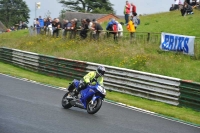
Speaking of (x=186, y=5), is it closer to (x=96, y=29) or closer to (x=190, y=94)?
(x=96, y=29)

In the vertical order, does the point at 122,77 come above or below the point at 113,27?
below

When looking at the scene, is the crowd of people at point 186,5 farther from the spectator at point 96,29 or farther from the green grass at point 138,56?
the spectator at point 96,29

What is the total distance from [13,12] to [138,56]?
12663 centimetres

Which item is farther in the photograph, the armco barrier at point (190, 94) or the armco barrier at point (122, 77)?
the armco barrier at point (122, 77)

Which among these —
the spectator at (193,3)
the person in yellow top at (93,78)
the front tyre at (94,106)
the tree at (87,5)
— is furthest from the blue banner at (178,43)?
the tree at (87,5)

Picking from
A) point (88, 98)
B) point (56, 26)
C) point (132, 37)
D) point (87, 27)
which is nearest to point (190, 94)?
point (88, 98)

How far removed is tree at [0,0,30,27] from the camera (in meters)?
141

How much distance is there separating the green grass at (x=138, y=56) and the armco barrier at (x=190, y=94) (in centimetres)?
26

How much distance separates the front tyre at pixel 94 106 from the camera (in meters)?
14.0

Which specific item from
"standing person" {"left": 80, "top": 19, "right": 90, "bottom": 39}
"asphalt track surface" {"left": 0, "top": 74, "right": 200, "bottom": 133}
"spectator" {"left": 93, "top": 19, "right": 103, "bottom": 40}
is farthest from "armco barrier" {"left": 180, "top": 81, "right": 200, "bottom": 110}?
"standing person" {"left": 80, "top": 19, "right": 90, "bottom": 39}

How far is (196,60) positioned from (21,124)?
13.7m

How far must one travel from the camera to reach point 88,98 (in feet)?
47.1

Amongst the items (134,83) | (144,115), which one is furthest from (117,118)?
(134,83)

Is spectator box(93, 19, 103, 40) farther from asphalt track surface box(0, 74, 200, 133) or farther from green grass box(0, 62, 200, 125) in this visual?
asphalt track surface box(0, 74, 200, 133)
